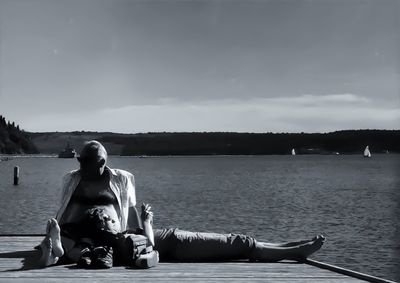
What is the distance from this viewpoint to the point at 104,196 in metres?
7.64

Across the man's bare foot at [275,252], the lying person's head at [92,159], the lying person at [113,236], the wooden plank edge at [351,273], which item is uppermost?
the lying person's head at [92,159]

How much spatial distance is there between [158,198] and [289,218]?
22504mm

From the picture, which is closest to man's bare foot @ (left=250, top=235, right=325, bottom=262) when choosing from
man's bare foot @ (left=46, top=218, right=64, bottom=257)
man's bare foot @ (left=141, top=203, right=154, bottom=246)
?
man's bare foot @ (left=141, top=203, right=154, bottom=246)

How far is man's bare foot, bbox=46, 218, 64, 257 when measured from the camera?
702 cm

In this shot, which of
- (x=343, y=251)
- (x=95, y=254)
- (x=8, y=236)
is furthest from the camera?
(x=343, y=251)

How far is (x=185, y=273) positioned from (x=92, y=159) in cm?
175

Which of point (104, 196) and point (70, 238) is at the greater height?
point (104, 196)

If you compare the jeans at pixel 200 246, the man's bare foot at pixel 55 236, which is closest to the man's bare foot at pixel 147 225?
the jeans at pixel 200 246

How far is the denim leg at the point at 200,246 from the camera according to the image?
7727mm

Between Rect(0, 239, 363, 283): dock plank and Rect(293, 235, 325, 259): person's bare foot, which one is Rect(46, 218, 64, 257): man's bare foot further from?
Rect(293, 235, 325, 259): person's bare foot

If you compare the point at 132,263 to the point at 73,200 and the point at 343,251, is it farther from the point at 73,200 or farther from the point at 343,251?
the point at 343,251

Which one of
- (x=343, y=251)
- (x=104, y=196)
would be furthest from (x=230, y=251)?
(x=343, y=251)

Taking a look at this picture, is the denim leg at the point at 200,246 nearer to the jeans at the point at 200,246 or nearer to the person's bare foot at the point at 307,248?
the jeans at the point at 200,246

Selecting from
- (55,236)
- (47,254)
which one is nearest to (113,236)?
(55,236)
